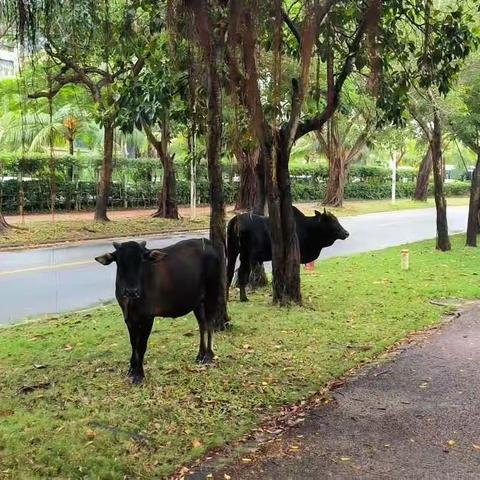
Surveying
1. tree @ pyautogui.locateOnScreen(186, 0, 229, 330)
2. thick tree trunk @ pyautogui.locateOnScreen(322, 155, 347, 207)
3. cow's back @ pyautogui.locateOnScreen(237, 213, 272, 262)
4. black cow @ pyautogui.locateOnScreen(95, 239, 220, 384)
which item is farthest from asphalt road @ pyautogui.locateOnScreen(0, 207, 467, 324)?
thick tree trunk @ pyautogui.locateOnScreen(322, 155, 347, 207)

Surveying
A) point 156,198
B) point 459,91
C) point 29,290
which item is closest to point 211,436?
point 29,290

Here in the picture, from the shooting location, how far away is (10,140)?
26.1 m

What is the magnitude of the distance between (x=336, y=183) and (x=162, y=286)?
31701 mm

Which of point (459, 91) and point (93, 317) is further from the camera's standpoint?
point (459, 91)

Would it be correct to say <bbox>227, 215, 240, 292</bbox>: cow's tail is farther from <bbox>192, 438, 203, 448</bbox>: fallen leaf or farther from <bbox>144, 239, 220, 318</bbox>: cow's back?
<bbox>192, 438, 203, 448</bbox>: fallen leaf

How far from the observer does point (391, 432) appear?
5102 mm

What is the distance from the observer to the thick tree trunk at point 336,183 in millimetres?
36000

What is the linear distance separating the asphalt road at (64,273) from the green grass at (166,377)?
4.21ft

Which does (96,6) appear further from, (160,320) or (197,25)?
(160,320)

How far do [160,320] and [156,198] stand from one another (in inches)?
933

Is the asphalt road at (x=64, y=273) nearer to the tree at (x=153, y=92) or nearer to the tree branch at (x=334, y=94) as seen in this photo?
the tree at (x=153, y=92)

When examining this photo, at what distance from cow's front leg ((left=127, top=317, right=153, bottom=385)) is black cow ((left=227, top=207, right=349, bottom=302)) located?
3.98 metres

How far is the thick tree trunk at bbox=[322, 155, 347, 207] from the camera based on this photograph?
3600 cm

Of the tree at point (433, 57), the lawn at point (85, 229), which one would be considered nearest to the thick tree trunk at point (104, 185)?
the lawn at point (85, 229)
